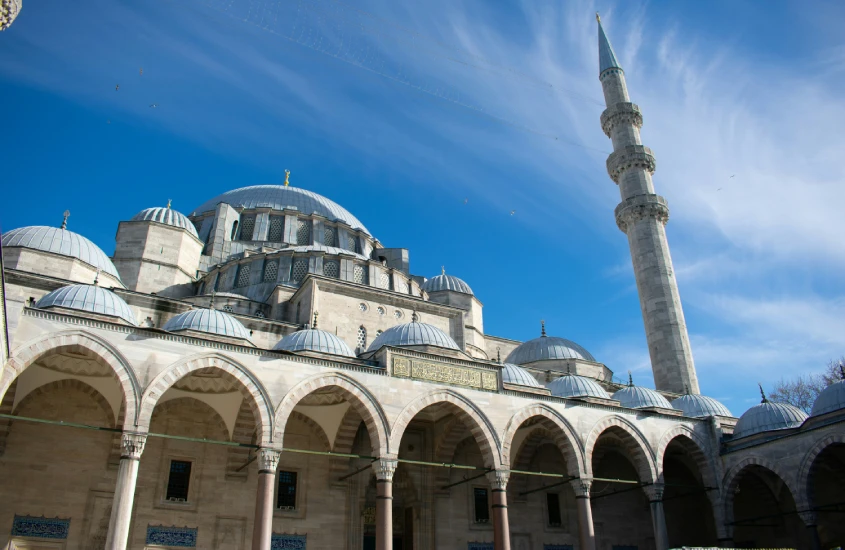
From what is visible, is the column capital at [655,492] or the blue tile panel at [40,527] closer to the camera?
the blue tile panel at [40,527]

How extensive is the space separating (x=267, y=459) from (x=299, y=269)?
8115mm

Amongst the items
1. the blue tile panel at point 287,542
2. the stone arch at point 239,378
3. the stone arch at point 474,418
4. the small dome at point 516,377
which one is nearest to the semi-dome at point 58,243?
the stone arch at point 239,378

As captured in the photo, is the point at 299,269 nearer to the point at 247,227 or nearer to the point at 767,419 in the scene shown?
the point at 247,227

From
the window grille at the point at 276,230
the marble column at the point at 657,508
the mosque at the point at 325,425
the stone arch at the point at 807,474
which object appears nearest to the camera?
the mosque at the point at 325,425

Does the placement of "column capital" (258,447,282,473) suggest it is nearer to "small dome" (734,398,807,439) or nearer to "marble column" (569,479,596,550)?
"marble column" (569,479,596,550)

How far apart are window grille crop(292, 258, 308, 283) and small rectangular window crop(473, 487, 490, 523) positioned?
712 cm

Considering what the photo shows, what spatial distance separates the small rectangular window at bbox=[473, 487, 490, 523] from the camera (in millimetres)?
14125

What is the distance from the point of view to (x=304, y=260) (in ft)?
58.0

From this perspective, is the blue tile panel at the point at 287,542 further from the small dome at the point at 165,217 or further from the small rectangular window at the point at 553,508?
the small dome at the point at 165,217

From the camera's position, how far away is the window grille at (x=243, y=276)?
17.6m

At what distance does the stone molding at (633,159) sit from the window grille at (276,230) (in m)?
11.5

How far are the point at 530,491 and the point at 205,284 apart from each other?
1014cm

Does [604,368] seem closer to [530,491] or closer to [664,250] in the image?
[664,250]

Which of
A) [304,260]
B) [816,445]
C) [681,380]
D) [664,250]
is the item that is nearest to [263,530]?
[304,260]
